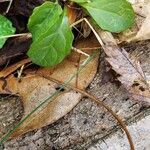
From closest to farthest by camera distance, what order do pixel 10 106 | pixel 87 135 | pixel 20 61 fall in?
pixel 87 135 → pixel 10 106 → pixel 20 61

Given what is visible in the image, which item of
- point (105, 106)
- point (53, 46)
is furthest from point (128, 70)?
point (53, 46)

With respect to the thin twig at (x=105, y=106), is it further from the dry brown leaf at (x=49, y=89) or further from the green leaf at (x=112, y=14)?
the green leaf at (x=112, y=14)

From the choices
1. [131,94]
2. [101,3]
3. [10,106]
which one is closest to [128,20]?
[101,3]

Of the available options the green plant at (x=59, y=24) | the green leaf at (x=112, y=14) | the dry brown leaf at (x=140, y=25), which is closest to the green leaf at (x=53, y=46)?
the green plant at (x=59, y=24)

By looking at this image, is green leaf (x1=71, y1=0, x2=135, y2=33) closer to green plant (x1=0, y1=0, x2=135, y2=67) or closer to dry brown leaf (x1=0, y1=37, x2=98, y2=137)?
green plant (x1=0, y1=0, x2=135, y2=67)

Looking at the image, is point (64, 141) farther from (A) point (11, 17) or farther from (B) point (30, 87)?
(A) point (11, 17)

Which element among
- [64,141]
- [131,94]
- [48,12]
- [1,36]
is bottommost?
[64,141]

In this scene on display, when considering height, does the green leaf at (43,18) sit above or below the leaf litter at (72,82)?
above
